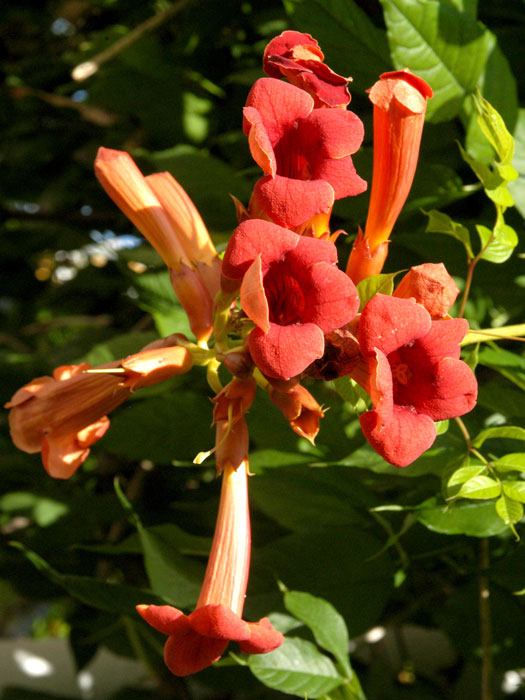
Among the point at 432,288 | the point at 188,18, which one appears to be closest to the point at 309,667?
the point at 432,288

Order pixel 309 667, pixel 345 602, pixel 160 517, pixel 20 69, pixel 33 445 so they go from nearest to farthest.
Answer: pixel 33 445
pixel 309 667
pixel 345 602
pixel 160 517
pixel 20 69

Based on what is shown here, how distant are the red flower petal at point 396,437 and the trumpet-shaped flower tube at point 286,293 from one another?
0.07 meters

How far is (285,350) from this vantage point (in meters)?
0.71

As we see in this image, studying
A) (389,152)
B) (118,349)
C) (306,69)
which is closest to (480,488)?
(389,152)

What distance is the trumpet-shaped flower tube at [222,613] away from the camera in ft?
2.66

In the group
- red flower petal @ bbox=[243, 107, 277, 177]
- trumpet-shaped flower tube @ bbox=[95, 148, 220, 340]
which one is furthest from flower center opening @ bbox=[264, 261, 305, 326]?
trumpet-shaped flower tube @ bbox=[95, 148, 220, 340]

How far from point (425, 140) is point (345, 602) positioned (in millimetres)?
719

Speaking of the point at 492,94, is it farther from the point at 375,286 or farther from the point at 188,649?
the point at 188,649

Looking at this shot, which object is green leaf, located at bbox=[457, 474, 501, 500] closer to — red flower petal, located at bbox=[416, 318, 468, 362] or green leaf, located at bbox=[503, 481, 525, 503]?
green leaf, located at bbox=[503, 481, 525, 503]

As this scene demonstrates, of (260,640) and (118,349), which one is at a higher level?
(260,640)

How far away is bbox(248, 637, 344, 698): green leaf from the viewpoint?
1.06 metres

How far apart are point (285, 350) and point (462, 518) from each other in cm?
46

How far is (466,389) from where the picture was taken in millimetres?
771

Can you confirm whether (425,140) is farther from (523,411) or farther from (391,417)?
(391,417)
